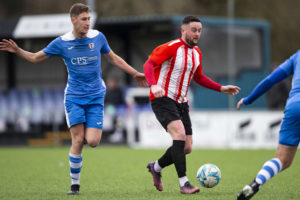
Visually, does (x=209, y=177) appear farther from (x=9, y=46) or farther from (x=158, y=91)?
(x=9, y=46)

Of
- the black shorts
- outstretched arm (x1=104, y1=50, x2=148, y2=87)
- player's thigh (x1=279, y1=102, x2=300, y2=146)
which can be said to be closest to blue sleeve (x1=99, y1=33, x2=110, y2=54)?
outstretched arm (x1=104, y1=50, x2=148, y2=87)

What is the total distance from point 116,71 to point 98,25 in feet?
11.4

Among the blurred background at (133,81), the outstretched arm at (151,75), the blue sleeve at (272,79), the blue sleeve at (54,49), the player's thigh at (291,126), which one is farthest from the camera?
the blurred background at (133,81)

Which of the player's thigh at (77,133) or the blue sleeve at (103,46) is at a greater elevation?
the blue sleeve at (103,46)

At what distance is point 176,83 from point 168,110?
382mm

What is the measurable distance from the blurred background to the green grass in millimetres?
2604

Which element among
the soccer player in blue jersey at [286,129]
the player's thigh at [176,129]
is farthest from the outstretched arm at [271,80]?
the player's thigh at [176,129]

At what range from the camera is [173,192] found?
754cm

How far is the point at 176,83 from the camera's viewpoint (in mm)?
7598

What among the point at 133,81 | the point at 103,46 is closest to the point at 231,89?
the point at 103,46

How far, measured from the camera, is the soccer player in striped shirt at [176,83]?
7355mm

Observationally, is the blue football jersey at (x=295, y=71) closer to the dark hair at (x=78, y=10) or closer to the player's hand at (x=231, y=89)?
the player's hand at (x=231, y=89)

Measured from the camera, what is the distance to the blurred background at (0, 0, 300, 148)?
1727 centimetres

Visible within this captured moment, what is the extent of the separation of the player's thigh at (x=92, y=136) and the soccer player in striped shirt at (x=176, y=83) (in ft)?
2.66
